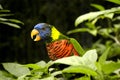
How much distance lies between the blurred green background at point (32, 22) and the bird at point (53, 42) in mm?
2022

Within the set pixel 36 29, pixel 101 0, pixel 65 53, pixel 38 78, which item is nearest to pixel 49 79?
pixel 38 78

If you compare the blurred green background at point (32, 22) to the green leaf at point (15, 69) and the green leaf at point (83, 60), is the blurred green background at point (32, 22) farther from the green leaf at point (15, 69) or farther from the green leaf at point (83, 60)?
the green leaf at point (83, 60)

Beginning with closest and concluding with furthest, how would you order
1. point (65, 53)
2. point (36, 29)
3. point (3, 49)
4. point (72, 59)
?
1. point (72, 59)
2. point (65, 53)
3. point (36, 29)
4. point (3, 49)

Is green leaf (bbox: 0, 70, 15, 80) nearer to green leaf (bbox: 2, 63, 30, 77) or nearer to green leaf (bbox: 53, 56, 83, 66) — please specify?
green leaf (bbox: 2, 63, 30, 77)

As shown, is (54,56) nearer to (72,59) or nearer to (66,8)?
(72,59)

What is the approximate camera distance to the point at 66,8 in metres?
3.62

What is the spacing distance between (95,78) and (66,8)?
2.95 metres

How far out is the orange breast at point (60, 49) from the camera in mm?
1176

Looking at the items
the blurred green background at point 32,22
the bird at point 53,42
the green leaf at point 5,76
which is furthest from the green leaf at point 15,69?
the blurred green background at point 32,22

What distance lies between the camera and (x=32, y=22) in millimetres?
3400

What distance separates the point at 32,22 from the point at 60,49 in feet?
7.32

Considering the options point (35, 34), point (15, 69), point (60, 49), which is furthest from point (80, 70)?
point (35, 34)

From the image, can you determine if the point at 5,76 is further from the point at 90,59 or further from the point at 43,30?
the point at 43,30

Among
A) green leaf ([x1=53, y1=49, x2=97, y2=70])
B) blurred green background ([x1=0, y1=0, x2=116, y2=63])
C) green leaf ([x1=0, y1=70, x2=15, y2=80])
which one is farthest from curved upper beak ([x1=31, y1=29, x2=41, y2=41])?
blurred green background ([x1=0, y1=0, x2=116, y2=63])
